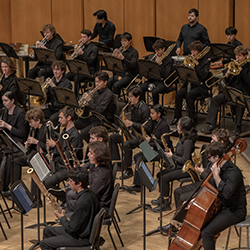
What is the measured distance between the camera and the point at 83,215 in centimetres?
389

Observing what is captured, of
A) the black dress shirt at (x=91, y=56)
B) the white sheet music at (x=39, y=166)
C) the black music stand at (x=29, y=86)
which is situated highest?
the black dress shirt at (x=91, y=56)

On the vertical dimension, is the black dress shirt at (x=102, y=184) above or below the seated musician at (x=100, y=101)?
below

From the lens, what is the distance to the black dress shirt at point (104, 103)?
262 inches

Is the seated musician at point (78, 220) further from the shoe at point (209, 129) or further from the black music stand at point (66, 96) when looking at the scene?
the shoe at point (209, 129)

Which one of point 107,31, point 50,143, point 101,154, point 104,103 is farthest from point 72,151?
point 107,31

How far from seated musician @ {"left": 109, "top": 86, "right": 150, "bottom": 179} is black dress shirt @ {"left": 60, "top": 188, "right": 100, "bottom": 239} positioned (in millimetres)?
2290

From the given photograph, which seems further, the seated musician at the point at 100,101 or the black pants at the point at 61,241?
the seated musician at the point at 100,101

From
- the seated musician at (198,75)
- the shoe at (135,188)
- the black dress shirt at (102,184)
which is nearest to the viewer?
the black dress shirt at (102,184)

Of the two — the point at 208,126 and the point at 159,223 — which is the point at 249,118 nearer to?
the point at 208,126

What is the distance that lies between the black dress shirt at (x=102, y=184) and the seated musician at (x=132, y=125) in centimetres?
164

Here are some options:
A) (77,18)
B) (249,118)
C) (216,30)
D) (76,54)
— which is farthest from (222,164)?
(77,18)

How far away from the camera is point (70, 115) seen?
5.67 m

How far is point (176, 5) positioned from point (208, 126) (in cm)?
370

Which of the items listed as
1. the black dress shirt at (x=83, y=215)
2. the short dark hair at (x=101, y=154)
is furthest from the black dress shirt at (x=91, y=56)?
the black dress shirt at (x=83, y=215)
